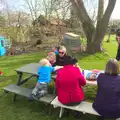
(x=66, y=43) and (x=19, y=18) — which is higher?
(x=19, y=18)

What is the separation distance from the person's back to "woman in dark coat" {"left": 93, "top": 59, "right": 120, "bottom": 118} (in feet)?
1.55

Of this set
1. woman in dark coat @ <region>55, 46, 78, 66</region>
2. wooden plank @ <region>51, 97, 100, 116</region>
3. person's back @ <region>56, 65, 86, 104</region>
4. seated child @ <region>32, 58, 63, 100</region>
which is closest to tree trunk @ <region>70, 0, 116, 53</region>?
woman in dark coat @ <region>55, 46, 78, 66</region>

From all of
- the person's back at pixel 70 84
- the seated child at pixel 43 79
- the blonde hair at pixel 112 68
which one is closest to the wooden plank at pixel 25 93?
the seated child at pixel 43 79

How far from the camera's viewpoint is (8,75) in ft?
23.4

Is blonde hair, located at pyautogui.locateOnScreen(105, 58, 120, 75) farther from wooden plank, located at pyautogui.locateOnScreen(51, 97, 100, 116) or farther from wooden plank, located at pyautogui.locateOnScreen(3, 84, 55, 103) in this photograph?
wooden plank, located at pyautogui.locateOnScreen(3, 84, 55, 103)

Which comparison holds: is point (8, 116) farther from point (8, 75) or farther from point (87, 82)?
point (8, 75)

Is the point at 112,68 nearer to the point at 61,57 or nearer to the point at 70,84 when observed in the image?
the point at 70,84

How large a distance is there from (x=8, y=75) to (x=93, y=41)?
16.9ft

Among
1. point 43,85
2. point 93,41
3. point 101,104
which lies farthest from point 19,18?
point 101,104

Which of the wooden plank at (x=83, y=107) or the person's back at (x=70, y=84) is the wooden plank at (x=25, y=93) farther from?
the person's back at (x=70, y=84)

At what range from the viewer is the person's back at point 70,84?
3693mm

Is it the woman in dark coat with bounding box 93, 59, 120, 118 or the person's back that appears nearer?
the woman in dark coat with bounding box 93, 59, 120, 118

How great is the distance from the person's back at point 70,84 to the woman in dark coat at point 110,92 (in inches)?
18.6

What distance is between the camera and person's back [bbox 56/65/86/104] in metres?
3.69
